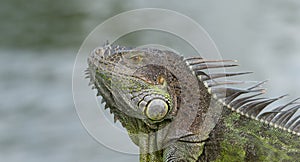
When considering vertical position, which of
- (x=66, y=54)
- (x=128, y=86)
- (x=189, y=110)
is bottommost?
(x=189, y=110)

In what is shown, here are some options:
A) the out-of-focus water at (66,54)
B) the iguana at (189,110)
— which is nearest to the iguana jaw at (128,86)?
the iguana at (189,110)

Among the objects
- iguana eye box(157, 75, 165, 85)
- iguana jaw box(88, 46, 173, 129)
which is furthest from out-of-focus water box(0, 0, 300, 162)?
iguana eye box(157, 75, 165, 85)

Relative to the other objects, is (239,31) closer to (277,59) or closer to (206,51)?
(277,59)

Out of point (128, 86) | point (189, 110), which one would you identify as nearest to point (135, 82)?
point (128, 86)

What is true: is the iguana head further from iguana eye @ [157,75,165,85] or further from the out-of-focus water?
the out-of-focus water

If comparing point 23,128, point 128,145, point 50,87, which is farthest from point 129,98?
point 50,87

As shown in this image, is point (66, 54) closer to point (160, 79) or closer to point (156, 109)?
point (160, 79)

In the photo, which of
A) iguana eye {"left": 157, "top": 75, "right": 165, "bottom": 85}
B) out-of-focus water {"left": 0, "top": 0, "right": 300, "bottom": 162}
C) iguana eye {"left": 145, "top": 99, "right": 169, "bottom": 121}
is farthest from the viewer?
out-of-focus water {"left": 0, "top": 0, "right": 300, "bottom": 162}
